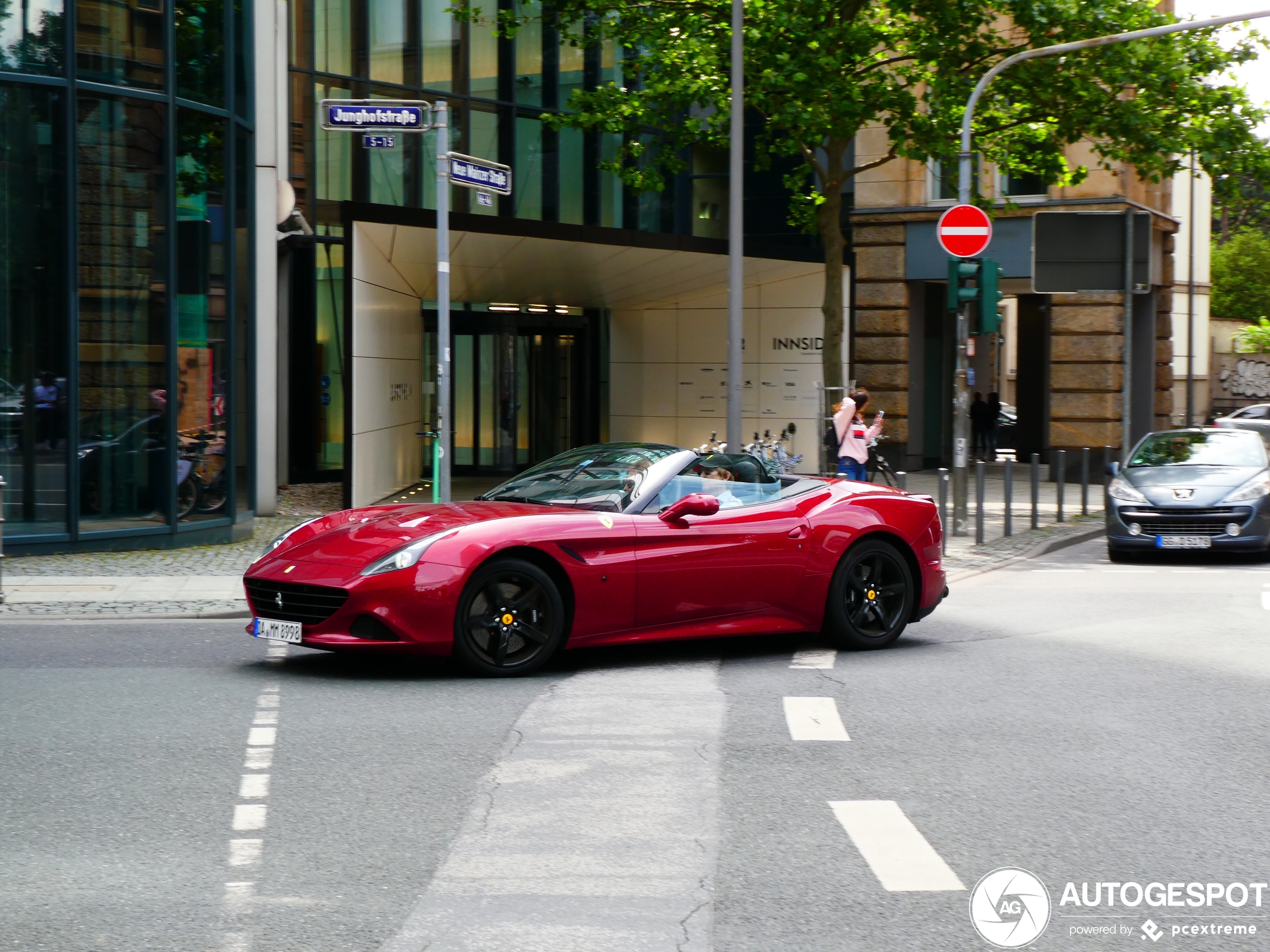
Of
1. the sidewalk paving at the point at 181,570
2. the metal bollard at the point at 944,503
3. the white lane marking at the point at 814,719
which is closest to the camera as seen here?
the white lane marking at the point at 814,719

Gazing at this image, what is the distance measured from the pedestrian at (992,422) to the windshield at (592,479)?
2800 cm

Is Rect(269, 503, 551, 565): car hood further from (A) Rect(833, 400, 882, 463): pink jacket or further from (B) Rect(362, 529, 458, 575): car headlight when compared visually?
(A) Rect(833, 400, 882, 463): pink jacket

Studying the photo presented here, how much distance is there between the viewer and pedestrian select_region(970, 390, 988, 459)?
37156 mm

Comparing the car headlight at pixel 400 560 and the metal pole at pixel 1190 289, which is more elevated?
the metal pole at pixel 1190 289

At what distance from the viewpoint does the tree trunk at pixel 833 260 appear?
2073cm

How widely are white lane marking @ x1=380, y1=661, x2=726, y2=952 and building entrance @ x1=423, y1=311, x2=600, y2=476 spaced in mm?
21515

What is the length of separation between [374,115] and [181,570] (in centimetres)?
427

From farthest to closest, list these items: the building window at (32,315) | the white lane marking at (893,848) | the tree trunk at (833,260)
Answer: the tree trunk at (833,260) < the building window at (32,315) < the white lane marking at (893,848)

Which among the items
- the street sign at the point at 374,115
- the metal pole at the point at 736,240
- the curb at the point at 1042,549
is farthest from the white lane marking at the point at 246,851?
the metal pole at the point at 736,240

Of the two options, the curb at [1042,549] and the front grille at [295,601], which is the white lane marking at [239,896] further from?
the curb at [1042,549]

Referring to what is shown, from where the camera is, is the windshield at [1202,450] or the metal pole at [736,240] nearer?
→ the metal pole at [736,240]

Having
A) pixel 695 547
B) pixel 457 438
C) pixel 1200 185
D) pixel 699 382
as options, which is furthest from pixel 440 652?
pixel 1200 185

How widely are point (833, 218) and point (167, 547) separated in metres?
10.3

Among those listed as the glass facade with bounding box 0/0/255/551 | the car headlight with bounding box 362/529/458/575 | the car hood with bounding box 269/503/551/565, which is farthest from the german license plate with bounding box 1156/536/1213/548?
the car headlight with bounding box 362/529/458/575
